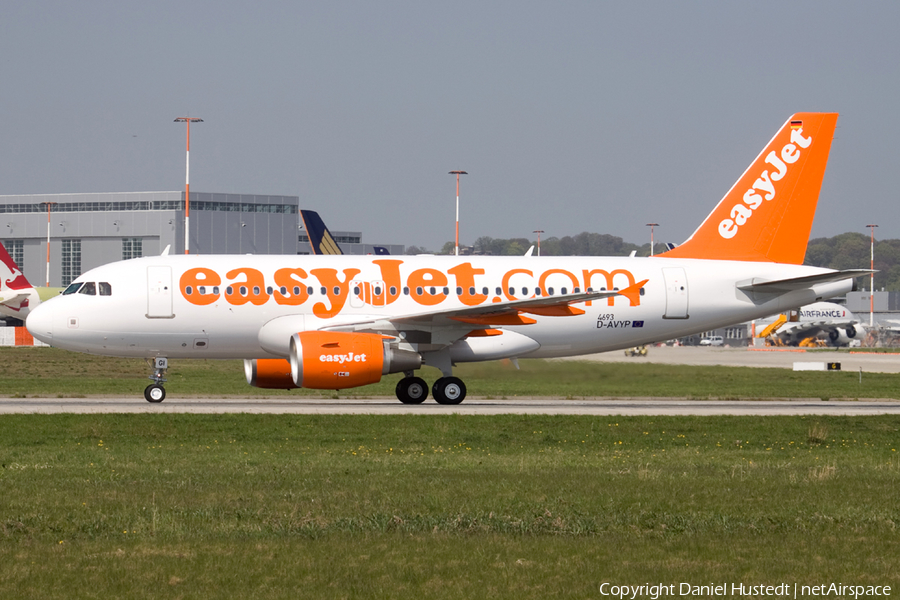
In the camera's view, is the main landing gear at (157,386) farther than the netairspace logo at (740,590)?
Yes

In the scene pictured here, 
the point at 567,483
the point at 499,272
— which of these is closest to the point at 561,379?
the point at 499,272

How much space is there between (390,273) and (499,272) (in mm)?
3307

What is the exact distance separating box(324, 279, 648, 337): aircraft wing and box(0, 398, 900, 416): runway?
2.19 meters

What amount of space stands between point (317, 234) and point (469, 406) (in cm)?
5564

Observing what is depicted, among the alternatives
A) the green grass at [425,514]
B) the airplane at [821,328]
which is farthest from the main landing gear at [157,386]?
the airplane at [821,328]

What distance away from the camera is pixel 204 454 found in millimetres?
19359

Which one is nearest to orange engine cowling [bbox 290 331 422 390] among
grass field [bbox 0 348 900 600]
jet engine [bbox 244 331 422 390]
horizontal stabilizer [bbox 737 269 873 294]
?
jet engine [bbox 244 331 422 390]

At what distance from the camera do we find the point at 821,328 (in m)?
122

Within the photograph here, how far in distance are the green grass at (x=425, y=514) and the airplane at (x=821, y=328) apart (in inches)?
4067

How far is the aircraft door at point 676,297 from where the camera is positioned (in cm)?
3400

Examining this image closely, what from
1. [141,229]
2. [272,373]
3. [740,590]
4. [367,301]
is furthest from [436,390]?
[141,229]

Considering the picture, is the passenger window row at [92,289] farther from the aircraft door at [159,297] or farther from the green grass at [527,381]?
the green grass at [527,381]

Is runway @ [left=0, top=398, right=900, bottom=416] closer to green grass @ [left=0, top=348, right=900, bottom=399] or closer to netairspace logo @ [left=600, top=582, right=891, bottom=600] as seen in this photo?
green grass @ [left=0, top=348, right=900, bottom=399]

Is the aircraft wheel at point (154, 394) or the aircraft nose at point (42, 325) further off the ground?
the aircraft nose at point (42, 325)
